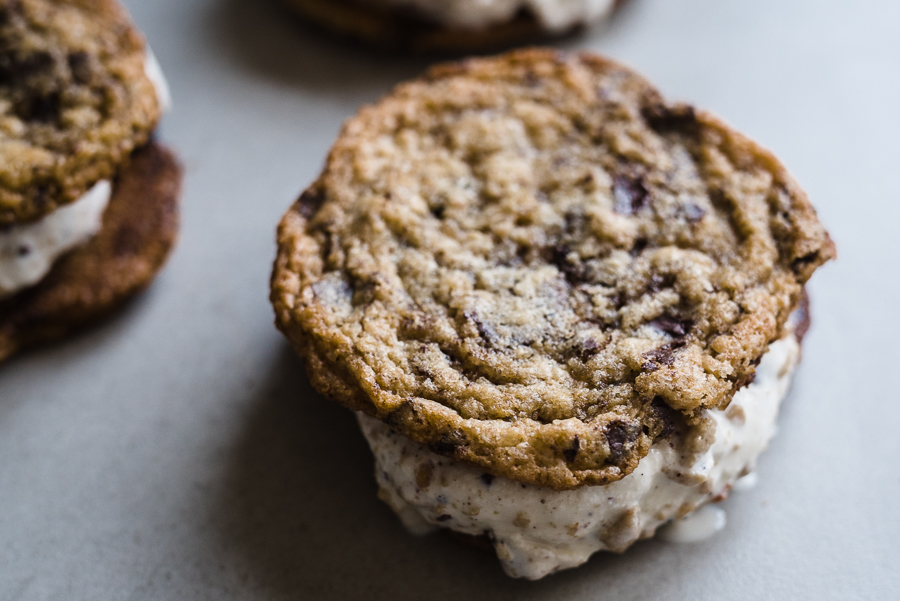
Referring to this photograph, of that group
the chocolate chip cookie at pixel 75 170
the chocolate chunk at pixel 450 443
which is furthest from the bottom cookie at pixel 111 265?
the chocolate chunk at pixel 450 443

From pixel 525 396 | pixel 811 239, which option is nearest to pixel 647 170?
pixel 811 239

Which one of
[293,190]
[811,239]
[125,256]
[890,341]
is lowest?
[125,256]

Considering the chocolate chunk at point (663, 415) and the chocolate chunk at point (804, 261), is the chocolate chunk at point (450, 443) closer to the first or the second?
the chocolate chunk at point (663, 415)

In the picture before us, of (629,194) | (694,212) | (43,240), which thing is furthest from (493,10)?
(43,240)

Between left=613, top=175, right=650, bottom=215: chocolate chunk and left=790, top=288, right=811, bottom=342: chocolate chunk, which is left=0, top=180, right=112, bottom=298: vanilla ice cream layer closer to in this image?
left=613, top=175, right=650, bottom=215: chocolate chunk

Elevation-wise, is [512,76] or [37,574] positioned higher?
[512,76]

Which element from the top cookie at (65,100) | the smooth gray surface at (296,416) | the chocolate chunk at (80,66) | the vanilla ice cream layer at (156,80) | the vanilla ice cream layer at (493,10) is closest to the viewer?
the smooth gray surface at (296,416)

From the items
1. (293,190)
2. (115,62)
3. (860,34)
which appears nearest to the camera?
(115,62)

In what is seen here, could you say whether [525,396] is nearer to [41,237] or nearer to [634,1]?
[41,237]
